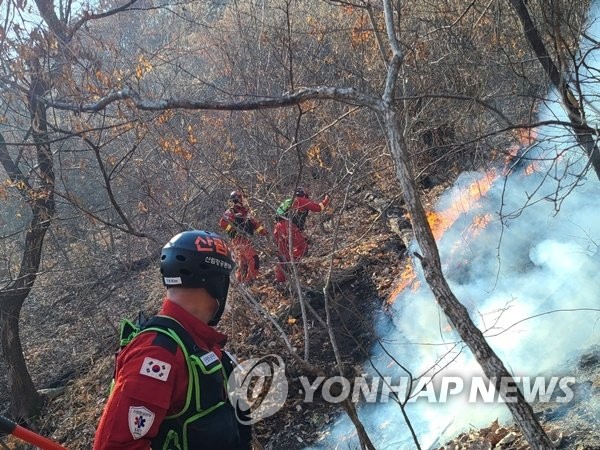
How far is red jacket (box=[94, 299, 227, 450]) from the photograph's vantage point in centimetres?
204

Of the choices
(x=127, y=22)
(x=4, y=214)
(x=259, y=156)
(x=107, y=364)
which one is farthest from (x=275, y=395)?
(x=4, y=214)

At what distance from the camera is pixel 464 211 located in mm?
9047

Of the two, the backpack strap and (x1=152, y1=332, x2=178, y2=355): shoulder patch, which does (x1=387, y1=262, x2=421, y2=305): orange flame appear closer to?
the backpack strap

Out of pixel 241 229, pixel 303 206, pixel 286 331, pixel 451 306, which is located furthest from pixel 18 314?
pixel 451 306

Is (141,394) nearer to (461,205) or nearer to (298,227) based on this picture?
(298,227)

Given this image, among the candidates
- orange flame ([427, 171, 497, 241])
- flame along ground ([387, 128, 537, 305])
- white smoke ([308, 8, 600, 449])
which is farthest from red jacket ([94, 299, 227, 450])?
orange flame ([427, 171, 497, 241])

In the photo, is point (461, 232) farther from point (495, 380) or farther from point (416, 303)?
point (495, 380)

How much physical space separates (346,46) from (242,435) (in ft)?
28.5

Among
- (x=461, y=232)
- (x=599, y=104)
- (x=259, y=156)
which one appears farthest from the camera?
(x=461, y=232)

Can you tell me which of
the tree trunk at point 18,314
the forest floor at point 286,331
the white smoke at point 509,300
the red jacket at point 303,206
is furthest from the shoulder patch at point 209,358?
the tree trunk at point 18,314

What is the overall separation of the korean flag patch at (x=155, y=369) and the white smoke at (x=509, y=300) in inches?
97.8

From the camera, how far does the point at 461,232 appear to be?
8.58 metres

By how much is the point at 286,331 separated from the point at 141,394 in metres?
6.77

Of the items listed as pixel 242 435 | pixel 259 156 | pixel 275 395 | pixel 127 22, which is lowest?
pixel 242 435
